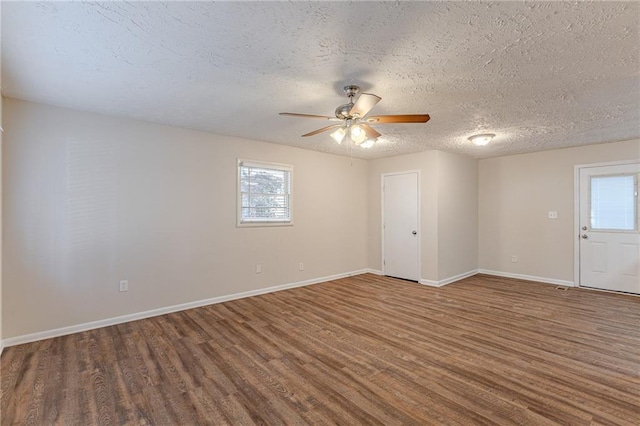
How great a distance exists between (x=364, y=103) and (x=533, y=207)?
4902 mm

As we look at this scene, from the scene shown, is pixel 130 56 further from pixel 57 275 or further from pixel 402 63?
pixel 57 275

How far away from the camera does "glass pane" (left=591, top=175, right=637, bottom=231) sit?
181 inches

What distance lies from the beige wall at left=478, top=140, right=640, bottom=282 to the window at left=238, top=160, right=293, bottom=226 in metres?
4.15

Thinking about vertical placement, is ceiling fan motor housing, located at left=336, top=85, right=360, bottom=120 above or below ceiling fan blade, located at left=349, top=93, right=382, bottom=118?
above

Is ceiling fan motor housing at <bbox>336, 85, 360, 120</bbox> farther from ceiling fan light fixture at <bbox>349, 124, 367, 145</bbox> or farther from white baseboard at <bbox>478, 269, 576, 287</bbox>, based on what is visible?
white baseboard at <bbox>478, 269, 576, 287</bbox>

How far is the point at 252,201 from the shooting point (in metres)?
4.68

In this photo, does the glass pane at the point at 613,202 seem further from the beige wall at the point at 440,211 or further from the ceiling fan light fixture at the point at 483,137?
the ceiling fan light fixture at the point at 483,137

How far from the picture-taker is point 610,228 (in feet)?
15.6

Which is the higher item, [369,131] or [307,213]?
[369,131]

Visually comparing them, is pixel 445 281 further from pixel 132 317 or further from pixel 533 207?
pixel 132 317

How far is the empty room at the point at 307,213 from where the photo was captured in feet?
6.23

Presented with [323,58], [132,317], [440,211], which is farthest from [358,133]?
[132,317]

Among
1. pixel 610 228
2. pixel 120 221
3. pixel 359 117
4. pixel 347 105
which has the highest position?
pixel 347 105

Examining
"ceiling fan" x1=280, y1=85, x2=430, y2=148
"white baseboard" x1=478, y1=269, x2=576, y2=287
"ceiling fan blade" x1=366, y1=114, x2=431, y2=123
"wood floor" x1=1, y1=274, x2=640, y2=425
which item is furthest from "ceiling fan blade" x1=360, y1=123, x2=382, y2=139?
"white baseboard" x1=478, y1=269, x2=576, y2=287
